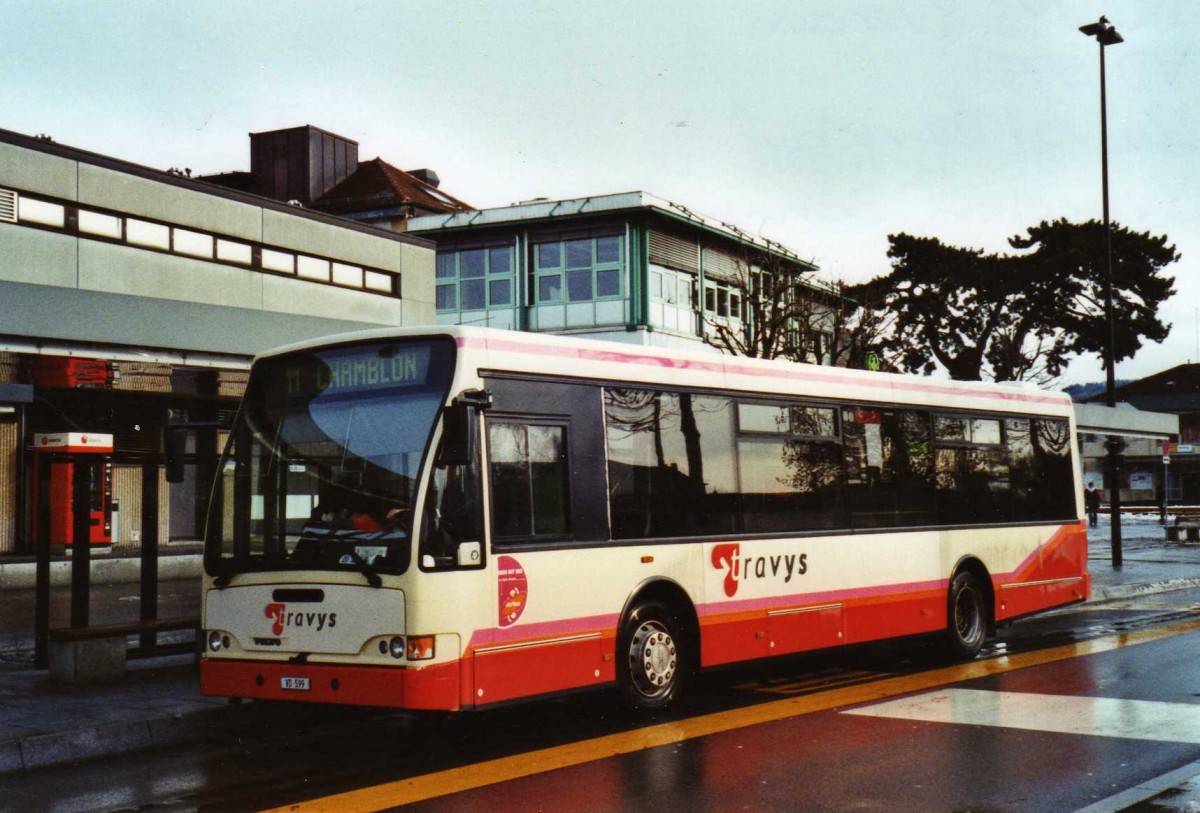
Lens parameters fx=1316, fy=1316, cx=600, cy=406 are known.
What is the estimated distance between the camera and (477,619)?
8.36 meters

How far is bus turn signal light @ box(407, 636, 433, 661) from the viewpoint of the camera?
8023 mm

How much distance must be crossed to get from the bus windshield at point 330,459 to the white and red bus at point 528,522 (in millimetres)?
15

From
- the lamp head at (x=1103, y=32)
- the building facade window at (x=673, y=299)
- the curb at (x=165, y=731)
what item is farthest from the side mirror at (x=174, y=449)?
the building facade window at (x=673, y=299)

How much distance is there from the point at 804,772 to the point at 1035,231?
59.9 m

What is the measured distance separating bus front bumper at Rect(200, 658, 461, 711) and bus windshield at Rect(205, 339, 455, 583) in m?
0.61

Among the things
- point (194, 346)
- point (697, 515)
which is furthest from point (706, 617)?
point (194, 346)

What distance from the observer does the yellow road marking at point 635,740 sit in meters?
7.07

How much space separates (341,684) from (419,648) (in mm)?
613

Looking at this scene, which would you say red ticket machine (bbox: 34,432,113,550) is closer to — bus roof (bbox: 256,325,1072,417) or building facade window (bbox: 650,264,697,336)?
bus roof (bbox: 256,325,1072,417)

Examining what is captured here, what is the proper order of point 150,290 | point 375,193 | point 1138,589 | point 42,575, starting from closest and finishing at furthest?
point 42,575 → point 1138,589 → point 150,290 → point 375,193

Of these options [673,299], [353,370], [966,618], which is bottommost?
[966,618]

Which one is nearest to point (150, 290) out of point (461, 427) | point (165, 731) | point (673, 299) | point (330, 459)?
point (165, 731)

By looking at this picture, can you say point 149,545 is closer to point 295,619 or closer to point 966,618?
point 295,619

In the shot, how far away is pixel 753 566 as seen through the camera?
10.8 metres
